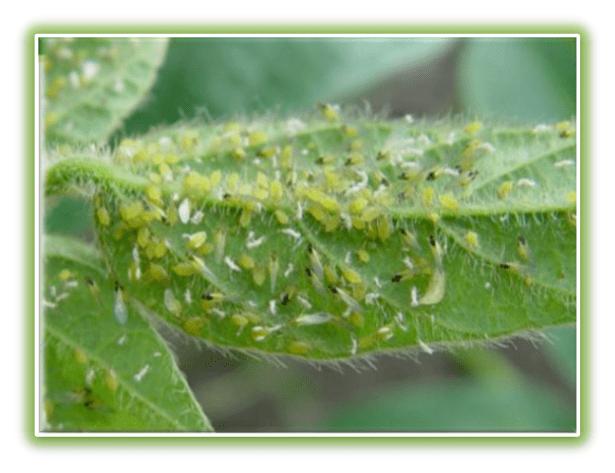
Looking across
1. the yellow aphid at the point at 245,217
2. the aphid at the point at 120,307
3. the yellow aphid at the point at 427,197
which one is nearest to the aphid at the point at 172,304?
the aphid at the point at 120,307

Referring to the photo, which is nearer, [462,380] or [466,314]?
[466,314]

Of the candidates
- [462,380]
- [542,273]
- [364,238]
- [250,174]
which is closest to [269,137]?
[250,174]

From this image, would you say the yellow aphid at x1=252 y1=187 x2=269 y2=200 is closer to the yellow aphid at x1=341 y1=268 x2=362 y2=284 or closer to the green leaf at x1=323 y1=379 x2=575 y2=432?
the yellow aphid at x1=341 y1=268 x2=362 y2=284

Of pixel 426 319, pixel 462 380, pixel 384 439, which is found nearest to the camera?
pixel 426 319

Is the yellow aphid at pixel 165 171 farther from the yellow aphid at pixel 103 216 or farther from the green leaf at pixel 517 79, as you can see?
the green leaf at pixel 517 79

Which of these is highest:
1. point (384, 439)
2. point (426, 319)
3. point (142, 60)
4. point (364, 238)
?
point (142, 60)

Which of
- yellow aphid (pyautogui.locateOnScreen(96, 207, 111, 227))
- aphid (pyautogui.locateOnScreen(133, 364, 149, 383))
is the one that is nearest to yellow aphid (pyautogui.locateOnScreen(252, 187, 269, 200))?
yellow aphid (pyautogui.locateOnScreen(96, 207, 111, 227))

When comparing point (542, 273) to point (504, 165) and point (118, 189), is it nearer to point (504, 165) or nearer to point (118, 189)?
point (504, 165)

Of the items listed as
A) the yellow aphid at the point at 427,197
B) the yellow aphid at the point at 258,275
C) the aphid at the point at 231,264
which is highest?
the yellow aphid at the point at 427,197
